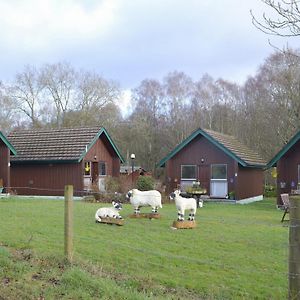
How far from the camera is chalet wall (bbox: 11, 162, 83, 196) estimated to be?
28.4m

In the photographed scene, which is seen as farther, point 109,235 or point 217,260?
point 109,235

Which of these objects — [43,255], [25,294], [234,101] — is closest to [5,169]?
[43,255]

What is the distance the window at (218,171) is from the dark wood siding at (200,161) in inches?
9.5

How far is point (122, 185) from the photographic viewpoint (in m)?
25.5

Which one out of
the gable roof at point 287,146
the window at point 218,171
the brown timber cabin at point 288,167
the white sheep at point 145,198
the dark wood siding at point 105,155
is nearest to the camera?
the white sheep at point 145,198

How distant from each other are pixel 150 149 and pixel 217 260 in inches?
1785

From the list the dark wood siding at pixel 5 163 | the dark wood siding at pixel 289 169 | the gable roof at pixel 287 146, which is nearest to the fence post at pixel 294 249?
the gable roof at pixel 287 146

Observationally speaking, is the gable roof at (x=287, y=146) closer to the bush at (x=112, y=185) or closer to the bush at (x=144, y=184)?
the bush at (x=144, y=184)

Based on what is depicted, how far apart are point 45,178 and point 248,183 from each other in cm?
1295

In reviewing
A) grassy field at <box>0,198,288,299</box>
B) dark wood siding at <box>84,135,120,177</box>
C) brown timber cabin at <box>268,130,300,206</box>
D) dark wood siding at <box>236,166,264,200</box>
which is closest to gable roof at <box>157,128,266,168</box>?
dark wood siding at <box>236,166,264,200</box>

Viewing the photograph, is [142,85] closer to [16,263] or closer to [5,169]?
[5,169]

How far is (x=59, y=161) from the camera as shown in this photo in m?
28.4

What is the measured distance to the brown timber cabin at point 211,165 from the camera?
A: 28.4 m

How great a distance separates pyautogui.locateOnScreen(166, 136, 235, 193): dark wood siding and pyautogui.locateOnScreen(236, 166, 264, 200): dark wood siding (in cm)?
63
